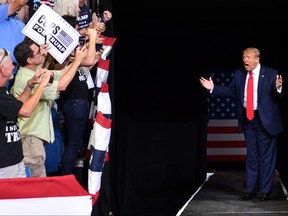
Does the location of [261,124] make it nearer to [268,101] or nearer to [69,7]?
[268,101]

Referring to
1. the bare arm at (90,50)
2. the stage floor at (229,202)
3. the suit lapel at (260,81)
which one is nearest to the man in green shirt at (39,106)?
the bare arm at (90,50)

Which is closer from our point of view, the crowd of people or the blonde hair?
the crowd of people

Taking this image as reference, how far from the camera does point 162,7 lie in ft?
27.5

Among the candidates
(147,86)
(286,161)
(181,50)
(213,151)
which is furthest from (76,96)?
(213,151)

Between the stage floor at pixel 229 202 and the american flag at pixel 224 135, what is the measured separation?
5.62ft

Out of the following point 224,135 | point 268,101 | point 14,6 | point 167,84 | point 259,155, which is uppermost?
point 14,6

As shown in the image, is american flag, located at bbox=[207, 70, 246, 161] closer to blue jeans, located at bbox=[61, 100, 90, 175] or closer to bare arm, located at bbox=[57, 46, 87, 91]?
blue jeans, located at bbox=[61, 100, 90, 175]

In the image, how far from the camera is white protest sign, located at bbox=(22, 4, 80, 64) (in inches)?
209

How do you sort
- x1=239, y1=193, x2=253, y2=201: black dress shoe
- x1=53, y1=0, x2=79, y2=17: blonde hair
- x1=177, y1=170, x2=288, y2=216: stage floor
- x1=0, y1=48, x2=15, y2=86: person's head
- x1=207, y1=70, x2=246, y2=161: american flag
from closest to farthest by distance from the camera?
1. x1=0, y1=48, x2=15, y2=86: person's head
2. x1=53, y1=0, x2=79, y2=17: blonde hair
3. x1=177, y1=170, x2=288, y2=216: stage floor
4. x1=239, y1=193, x2=253, y2=201: black dress shoe
5. x1=207, y1=70, x2=246, y2=161: american flag

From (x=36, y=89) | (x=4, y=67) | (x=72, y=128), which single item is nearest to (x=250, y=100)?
(x=72, y=128)

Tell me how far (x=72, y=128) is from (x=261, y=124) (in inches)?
82.7

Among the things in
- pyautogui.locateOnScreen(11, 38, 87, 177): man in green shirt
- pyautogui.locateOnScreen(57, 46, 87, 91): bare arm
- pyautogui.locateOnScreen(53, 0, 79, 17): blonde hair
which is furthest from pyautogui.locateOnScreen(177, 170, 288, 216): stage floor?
pyautogui.locateOnScreen(53, 0, 79, 17): blonde hair

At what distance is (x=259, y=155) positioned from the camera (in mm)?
7379

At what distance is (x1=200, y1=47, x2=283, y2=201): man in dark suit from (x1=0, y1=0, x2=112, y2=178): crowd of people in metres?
1.57
